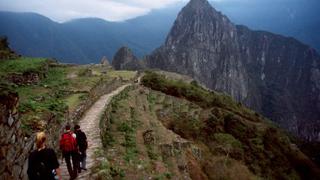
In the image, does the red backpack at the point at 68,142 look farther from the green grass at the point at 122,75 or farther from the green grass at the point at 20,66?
the green grass at the point at 122,75

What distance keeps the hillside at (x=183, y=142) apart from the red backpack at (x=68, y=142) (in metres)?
1.59

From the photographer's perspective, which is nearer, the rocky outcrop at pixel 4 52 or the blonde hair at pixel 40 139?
the blonde hair at pixel 40 139

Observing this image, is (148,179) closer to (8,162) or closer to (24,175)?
(24,175)

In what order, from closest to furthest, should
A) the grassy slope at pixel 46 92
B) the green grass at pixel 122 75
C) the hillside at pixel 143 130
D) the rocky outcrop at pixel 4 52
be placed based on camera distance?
the hillside at pixel 143 130 → the grassy slope at pixel 46 92 → the rocky outcrop at pixel 4 52 → the green grass at pixel 122 75

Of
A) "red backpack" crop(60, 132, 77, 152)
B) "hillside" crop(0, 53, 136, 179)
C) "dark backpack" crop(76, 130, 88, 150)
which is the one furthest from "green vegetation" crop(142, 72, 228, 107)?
"red backpack" crop(60, 132, 77, 152)

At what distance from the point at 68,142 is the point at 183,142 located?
45.7ft

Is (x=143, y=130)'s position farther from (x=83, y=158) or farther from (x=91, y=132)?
(x=83, y=158)

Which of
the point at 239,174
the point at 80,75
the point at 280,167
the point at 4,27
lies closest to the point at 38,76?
the point at 80,75

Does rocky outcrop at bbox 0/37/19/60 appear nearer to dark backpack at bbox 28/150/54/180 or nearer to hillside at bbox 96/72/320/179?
hillside at bbox 96/72/320/179

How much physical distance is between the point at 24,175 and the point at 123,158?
8.46 meters

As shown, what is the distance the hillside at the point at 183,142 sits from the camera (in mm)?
19469

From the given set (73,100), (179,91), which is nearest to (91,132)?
(73,100)

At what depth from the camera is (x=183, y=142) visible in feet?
85.3

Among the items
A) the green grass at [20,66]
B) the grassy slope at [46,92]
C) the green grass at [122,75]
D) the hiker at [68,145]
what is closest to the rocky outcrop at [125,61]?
the green grass at [122,75]
